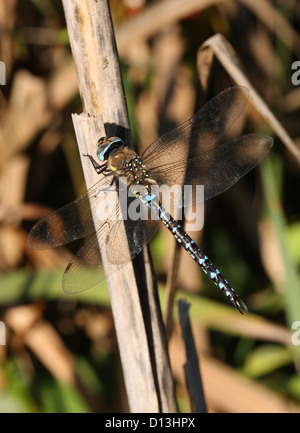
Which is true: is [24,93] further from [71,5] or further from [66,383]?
[66,383]

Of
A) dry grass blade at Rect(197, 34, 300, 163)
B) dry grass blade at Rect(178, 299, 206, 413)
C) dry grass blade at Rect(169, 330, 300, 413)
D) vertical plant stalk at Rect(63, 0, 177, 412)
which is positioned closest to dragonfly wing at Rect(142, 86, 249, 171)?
dry grass blade at Rect(197, 34, 300, 163)

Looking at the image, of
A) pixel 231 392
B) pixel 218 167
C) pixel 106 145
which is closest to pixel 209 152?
pixel 218 167
